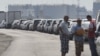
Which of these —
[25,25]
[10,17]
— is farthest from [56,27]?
[10,17]

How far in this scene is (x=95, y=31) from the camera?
57.0ft

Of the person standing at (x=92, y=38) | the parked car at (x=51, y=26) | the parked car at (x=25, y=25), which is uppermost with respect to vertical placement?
the person standing at (x=92, y=38)

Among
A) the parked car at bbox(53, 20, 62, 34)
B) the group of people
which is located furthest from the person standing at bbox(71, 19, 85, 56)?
the parked car at bbox(53, 20, 62, 34)

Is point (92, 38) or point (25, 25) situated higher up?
point (92, 38)

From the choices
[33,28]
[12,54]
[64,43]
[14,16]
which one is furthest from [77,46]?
[14,16]

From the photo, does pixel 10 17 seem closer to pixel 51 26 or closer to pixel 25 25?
pixel 25 25

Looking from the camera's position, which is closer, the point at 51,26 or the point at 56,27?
the point at 56,27

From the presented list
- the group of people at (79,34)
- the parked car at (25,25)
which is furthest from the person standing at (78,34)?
the parked car at (25,25)

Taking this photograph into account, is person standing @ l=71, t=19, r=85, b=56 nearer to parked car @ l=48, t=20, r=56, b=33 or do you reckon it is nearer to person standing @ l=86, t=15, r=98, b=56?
person standing @ l=86, t=15, r=98, b=56

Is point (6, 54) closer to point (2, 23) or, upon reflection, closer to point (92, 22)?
point (92, 22)

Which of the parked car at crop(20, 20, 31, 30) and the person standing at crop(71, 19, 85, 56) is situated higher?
the person standing at crop(71, 19, 85, 56)

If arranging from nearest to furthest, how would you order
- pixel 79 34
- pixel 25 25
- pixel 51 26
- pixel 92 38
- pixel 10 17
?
pixel 92 38 < pixel 79 34 < pixel 51 26 < pixel 25 25 < pixel 10 17

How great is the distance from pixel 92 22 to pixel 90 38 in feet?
2.09

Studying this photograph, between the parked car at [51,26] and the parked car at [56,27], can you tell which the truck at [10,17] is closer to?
the parked car at [51,26]
